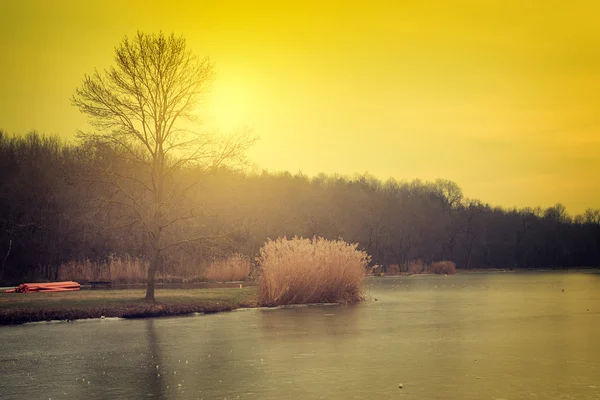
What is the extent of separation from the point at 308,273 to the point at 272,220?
149 feet

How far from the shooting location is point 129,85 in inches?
1069

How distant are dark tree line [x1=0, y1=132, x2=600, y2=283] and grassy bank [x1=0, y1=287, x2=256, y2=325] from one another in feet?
8.76

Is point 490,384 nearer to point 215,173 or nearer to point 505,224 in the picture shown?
point 215,173

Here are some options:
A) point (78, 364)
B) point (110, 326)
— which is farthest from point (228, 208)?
point (78, 364)

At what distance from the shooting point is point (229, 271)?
1748 inches

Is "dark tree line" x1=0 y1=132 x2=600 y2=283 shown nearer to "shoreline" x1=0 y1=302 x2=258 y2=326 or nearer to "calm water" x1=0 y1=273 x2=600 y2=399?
"shoreline" x1=0 y1=302 x2=258 y2=326

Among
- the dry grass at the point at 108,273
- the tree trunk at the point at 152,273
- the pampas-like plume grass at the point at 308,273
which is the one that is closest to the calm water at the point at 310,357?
the tree trunk at the point at 152,273

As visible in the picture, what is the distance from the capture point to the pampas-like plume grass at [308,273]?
96.2 ft

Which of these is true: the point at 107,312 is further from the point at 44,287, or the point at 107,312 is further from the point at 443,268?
the point at 443,268

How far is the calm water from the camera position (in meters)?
11.2

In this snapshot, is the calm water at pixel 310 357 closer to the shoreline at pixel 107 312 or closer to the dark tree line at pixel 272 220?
the shoreline at pixel 107 312

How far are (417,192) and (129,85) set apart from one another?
312ft

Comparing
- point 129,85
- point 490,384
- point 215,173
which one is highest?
point 129,85

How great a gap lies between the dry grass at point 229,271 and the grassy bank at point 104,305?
1344cm
